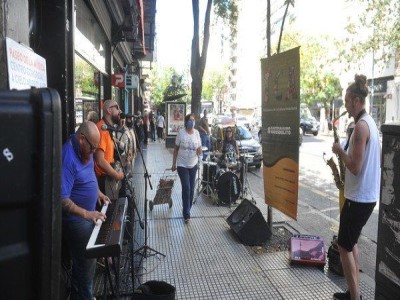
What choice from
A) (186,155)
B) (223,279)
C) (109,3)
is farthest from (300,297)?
(109,3)

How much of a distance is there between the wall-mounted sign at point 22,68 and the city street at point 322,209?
425cm

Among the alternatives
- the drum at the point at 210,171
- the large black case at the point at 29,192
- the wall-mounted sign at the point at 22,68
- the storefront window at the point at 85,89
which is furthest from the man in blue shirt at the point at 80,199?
the drum at the point at 210,171

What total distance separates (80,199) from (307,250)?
10.00ft

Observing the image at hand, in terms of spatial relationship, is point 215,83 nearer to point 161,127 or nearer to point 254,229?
point 161,127

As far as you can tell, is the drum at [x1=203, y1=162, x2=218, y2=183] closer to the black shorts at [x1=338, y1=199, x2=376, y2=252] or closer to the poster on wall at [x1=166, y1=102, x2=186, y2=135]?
the black shorts at [x1=338, y1=199, x2=376, y2=252]

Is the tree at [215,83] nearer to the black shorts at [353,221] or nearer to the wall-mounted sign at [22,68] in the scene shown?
the black shorts at [353,221]

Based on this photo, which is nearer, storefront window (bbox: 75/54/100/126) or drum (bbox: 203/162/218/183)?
storefront window (bbox: 75/54/100/126)

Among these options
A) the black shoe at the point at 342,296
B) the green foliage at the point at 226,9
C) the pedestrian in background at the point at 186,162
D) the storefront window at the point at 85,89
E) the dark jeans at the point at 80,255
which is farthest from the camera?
the green foliage at the point at 226,9

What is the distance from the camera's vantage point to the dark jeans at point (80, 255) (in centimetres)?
317

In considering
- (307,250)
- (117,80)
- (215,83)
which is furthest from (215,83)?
(307,250)

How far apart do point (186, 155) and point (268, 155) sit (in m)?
1.63

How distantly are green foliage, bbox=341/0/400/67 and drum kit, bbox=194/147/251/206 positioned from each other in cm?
1803

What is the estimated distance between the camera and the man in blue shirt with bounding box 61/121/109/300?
2949mm

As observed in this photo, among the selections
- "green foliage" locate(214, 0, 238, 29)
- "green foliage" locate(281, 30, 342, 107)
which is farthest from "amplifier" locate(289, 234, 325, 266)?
"green foliage" locate(281, 30, 342, 107)
